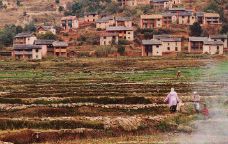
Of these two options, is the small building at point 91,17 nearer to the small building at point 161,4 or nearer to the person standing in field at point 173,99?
the small building at point 161,4

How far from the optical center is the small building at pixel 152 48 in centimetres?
7600

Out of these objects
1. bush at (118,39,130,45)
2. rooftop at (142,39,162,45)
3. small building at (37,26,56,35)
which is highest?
small building at (37,26,56,35)

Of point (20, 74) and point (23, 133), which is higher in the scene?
point (23, 133)

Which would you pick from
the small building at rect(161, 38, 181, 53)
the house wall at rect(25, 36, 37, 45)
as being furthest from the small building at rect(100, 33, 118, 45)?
the house wall at rect(25, 36, 37, 45)

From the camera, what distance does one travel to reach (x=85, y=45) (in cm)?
8081

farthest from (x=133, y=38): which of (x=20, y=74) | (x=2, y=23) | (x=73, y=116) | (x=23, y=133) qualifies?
(x=23, y=133)

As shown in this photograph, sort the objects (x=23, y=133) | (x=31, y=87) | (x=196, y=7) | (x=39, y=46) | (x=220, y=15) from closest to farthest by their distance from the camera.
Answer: (x=23, y=133)
(x=31, y=87)
(x=39, y=46)
(x=220, y=15)
(x=196, y=7)

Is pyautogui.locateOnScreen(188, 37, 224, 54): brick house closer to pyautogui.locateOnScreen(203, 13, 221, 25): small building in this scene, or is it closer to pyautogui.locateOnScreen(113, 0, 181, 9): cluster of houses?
pyautogui.locateOnScreen(203, 13, 221, 25): small building

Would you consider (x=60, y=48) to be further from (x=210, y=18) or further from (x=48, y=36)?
(x=210, y=18)

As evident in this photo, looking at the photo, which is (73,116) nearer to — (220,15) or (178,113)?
(178,113)

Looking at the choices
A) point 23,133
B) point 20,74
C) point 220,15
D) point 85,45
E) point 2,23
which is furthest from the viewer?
point 2,23

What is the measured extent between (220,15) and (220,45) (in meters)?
20.3

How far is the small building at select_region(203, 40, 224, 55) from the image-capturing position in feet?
250

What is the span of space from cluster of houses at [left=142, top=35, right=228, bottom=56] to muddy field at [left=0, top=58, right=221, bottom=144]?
9615mm
